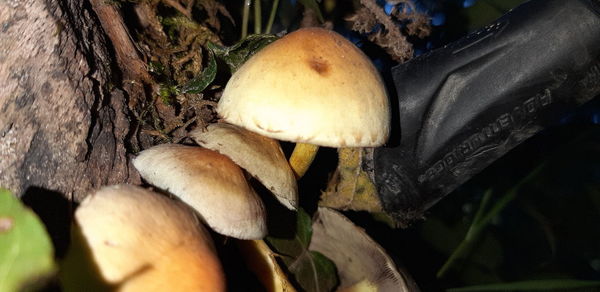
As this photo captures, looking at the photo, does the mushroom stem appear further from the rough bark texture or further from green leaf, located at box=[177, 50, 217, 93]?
the rough bark texture

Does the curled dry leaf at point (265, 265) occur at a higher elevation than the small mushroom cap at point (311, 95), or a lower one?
lower

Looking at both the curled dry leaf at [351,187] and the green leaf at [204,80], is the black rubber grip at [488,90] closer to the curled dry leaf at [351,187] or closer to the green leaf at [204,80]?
the curled dry leaf at [351,187]

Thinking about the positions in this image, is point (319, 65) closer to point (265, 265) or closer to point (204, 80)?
point (204, 80)

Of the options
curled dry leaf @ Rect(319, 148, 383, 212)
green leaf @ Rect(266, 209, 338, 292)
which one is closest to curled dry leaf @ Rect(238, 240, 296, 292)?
green leaf @ Rect(266, 209, 338, 292)

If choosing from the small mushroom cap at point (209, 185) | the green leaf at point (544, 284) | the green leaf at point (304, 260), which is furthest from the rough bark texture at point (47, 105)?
the green leaf at point (544, 284)

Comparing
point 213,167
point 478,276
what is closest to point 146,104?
point 213,167
